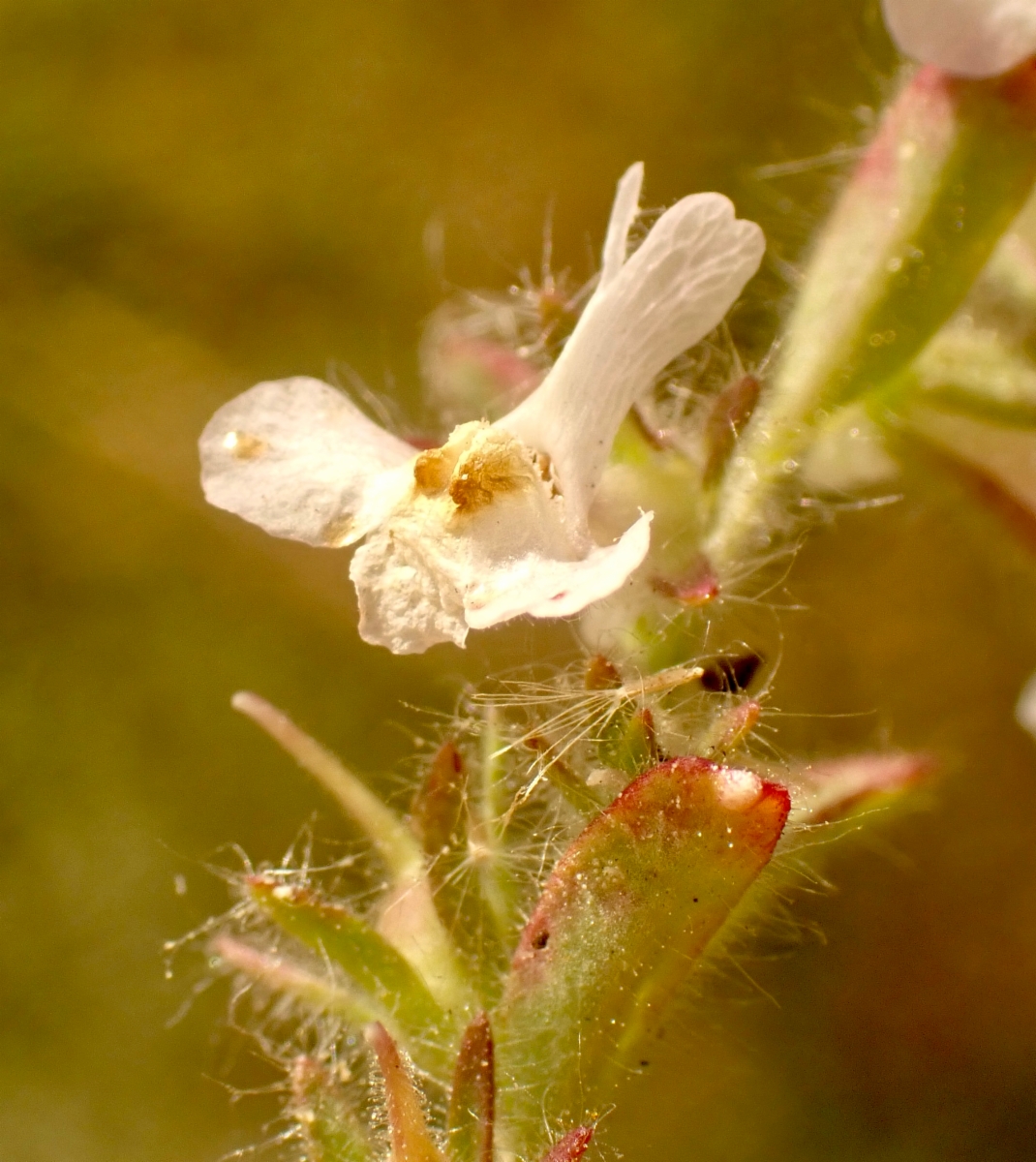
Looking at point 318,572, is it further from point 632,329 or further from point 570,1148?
point 570,1148

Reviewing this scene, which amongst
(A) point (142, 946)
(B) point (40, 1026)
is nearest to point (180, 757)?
(A) point (142, 946)

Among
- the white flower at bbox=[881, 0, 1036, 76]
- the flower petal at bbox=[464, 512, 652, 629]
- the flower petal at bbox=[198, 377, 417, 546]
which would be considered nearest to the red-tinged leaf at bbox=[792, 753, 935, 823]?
the flower petal at bbox=[464, 512, 652, 629]

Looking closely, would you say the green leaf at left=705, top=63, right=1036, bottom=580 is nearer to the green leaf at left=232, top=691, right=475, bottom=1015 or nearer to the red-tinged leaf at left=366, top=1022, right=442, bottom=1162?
the green leaf at left=232, top=691, right=475, bottom=1015

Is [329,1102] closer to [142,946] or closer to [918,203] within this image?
[918,203]

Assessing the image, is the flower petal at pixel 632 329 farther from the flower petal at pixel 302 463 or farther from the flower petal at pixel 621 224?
the flower petal at pixel 302 463

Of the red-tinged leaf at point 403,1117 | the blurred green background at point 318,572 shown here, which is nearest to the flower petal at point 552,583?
the red-tinged leaf at point 403,1117

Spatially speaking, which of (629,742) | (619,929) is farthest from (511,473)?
(619,929)
